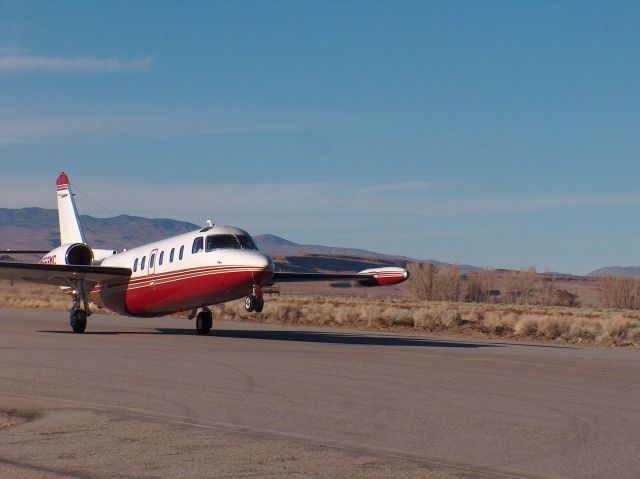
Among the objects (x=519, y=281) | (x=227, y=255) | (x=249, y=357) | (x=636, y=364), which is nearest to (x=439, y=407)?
(x=249, y=357)

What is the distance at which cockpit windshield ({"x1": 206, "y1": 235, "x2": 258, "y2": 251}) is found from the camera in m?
28.3

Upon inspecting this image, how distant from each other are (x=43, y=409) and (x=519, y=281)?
120 m

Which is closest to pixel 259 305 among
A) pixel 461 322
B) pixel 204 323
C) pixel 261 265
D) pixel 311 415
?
pixel 261 265

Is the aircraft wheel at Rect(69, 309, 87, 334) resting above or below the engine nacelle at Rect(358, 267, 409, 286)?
below

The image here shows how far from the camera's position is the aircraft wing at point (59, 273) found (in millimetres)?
29859

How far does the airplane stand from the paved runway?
18.9ft

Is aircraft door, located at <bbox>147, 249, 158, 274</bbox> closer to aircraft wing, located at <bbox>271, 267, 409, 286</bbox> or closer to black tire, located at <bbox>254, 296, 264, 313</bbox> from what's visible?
aircraft wing, located at <bbox>271, 267, 409, 286</bbox>

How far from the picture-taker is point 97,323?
1543 inches

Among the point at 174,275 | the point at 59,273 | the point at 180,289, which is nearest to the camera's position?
the point at 180,289

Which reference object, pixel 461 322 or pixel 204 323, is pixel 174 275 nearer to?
pixel 204 323

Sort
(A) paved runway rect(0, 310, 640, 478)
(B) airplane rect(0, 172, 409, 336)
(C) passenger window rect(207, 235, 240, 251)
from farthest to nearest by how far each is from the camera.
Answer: (C) passenger window rect(207, 235, 240, 251)
(B) airplane rect(0, 172, 409, 336)
(A) paved runway rect(0, 310, 640, 478)

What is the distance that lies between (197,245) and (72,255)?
725 cm

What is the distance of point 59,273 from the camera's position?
101ft

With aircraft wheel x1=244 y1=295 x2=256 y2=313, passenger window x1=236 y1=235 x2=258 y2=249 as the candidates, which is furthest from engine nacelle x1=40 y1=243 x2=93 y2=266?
aircraft wheel x1=244 y1=295 x2=256 y2=313
